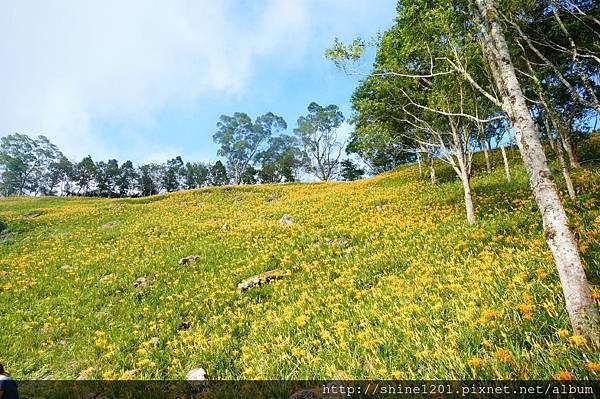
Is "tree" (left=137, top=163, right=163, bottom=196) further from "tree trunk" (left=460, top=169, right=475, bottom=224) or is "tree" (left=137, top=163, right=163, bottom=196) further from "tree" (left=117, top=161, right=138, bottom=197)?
"tree trunk" (left=460, top=169, right=475, bottom=224)

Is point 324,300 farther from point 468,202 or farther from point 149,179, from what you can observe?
point 149,179

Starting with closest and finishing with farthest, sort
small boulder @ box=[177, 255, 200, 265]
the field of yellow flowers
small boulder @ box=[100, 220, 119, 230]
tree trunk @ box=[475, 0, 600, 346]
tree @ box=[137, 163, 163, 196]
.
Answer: tree trunk @ box=[475, 0, 600, 346] → the field of yellow flowers → small boulder @ box=[177, 255, 200, 265] → small boulder @ box=[100, 220, 119, 230] → tree @ box=[137, 163, 163, 196]

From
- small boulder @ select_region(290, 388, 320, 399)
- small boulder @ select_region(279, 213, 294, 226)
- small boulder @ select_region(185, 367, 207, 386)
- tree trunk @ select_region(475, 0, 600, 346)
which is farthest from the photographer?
small boulder @ select_region(279, 213, 294, 226)

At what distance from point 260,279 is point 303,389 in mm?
6662

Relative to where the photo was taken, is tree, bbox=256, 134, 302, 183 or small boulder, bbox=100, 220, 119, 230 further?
tree, bbox=256, 134, 302, 183

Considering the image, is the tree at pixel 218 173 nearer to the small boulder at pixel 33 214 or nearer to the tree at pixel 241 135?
the tree at pixel 241 135

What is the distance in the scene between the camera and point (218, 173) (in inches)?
4085

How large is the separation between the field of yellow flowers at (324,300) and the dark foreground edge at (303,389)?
0.19 metres

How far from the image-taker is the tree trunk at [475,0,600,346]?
14.3 feet

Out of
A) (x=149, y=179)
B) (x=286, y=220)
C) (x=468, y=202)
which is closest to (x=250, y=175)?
(x=149, y=179)

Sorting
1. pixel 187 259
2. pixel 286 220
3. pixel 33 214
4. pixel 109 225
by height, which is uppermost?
pixel 33 214

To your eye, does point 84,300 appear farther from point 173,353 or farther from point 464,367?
point 464,367

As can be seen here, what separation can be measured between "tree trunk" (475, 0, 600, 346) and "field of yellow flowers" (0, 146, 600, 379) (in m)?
0.38

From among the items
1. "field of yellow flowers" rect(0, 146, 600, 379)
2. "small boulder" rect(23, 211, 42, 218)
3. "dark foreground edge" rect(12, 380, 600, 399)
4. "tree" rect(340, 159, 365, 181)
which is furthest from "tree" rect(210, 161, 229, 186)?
"dark foreground edge" rect(12, 380, 600, 399)
